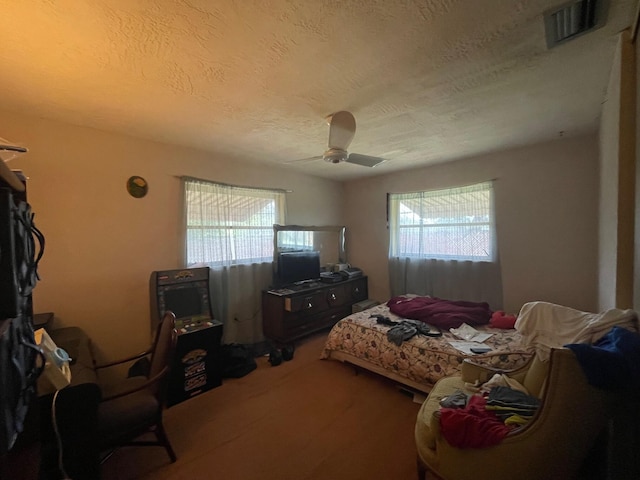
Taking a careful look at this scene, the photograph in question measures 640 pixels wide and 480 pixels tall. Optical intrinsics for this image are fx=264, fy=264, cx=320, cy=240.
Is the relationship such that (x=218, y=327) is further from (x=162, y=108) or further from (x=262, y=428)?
(x=162, y=108)

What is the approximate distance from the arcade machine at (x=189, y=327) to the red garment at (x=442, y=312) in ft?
6.83

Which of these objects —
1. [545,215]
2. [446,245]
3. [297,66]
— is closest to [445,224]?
[446,245]

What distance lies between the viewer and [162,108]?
81.5 inches

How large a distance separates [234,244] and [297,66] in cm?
237

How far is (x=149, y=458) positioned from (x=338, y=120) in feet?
9.14

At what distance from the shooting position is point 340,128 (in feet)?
6.89

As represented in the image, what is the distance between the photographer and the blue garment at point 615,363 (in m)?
0.94

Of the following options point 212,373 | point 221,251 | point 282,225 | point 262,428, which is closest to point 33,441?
point 212,373

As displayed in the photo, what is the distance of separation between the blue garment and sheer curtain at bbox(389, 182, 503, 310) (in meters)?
2.68

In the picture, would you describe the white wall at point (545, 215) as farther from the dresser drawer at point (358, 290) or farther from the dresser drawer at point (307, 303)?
the dresser drawer at point (307, 303)

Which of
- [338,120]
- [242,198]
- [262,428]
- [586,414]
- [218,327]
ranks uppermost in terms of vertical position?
[338,120]

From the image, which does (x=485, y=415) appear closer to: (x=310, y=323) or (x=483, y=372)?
(x=483, y=372)

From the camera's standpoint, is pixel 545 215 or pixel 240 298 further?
pixel 240 298

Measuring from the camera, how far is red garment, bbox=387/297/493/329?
9.04 ft
